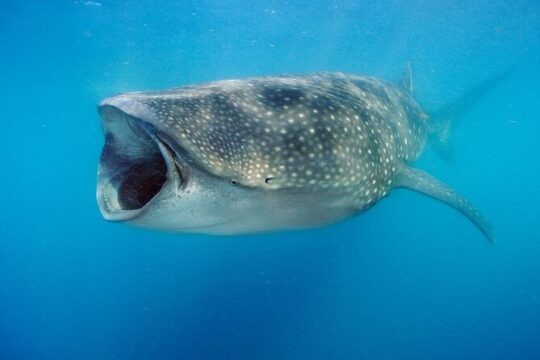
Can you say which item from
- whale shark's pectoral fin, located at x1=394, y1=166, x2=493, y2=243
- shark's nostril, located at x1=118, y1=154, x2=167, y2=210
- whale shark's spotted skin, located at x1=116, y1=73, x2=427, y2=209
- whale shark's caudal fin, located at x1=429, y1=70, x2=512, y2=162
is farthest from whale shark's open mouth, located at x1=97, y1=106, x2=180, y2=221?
whale shark's caudal fin, located at x1=429, y1=70, x2=512, y2=162

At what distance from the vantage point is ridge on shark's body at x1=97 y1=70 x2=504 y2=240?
7.10 ft

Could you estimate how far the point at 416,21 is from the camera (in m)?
18.8

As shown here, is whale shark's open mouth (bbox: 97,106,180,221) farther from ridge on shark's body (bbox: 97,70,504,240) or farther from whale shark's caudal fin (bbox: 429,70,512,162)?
whale shark's caudal fin (bbox: 429,70,512,162)

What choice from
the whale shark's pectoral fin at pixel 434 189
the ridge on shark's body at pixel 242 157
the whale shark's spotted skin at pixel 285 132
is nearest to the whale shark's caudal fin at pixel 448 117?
the whale shark's pectoral fin at pixel 434 189

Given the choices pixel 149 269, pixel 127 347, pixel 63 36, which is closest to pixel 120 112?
pixel 127 347

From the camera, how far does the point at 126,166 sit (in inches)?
109

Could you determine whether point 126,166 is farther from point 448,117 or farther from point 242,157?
point 448,117

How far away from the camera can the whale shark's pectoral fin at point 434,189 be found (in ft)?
15.0

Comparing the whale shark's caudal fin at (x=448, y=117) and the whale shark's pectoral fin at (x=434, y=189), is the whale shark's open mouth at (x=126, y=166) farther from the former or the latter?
the whale shark's caudal fin at (x=448, y=117)

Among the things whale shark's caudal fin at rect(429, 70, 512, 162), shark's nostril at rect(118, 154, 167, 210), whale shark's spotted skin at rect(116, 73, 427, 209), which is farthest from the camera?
whale shark's caudal fin at rect(429, 70, 512, 162)

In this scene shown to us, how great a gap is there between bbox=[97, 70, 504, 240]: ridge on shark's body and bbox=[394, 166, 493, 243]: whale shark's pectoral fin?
0.62 metres

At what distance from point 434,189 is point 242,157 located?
353cm

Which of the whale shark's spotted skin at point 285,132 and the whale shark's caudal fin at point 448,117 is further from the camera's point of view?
the whale shark's caudal fin at point 448,117

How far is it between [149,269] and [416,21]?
1706 cm
